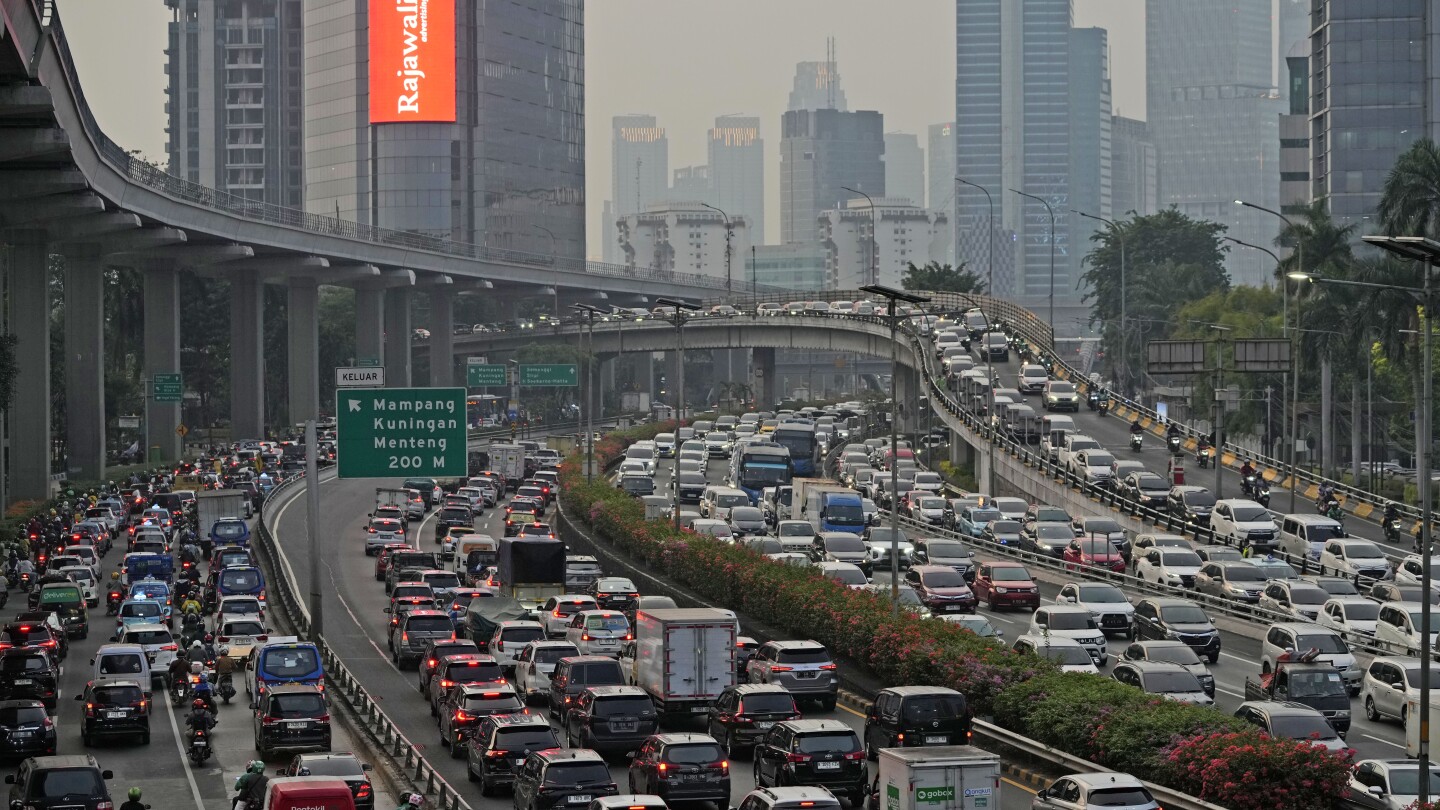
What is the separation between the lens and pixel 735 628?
1404 inches

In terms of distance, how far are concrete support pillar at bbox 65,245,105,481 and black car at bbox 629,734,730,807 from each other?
3121 inches

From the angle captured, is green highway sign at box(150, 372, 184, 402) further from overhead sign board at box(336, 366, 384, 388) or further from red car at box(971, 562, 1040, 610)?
red car at box(971, 562, 1040, 610)

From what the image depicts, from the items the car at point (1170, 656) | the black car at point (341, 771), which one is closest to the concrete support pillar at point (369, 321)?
the car at point (1170, 656)

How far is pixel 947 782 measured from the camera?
23125 millimetres

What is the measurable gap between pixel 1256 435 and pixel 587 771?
97376 mm

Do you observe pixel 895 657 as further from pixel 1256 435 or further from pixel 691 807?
pixel 1256 435

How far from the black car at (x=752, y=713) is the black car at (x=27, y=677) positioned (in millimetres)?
14131

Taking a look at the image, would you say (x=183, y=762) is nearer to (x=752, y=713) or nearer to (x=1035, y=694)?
(x=752, y=713)

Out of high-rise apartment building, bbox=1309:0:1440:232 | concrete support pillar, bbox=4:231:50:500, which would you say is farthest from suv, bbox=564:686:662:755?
high-rise apartment building, bbox=1309:0:1440:232

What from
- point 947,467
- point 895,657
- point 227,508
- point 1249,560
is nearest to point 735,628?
point 895,657

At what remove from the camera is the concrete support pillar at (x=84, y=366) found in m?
100

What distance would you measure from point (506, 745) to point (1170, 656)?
1391 centimetres

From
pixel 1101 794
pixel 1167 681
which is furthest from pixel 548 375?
pixel 1101 794

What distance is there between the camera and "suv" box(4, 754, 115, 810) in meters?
25.9
